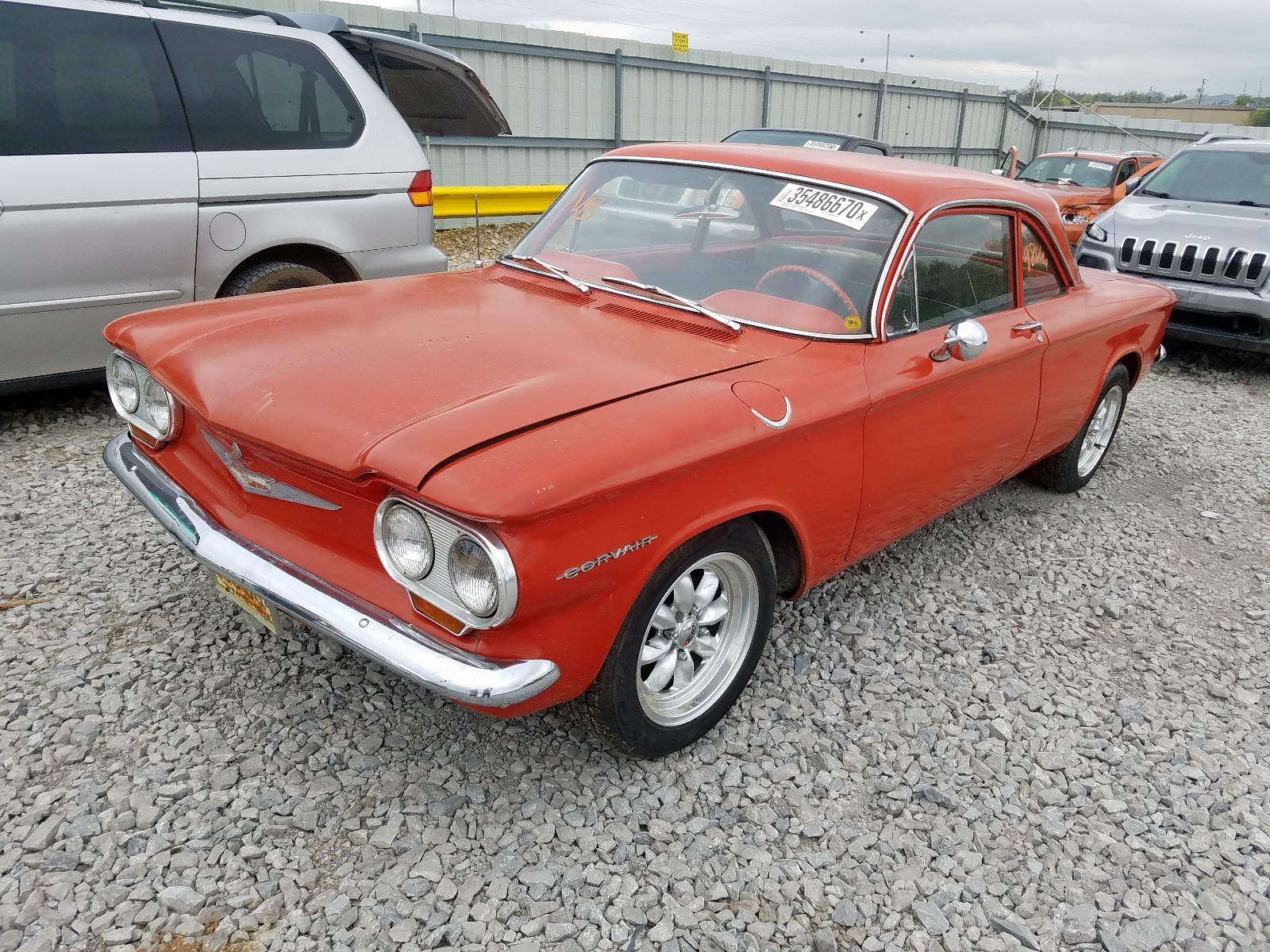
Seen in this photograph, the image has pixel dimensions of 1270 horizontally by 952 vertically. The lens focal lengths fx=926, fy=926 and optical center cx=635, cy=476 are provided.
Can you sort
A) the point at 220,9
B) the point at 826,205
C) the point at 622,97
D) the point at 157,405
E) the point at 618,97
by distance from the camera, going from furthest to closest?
the point at 622,97 < the point at 618,97 < the point at 220,9 < the point at 826,205 < the point at 157,405

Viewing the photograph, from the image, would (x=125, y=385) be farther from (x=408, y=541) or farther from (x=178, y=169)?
(x=178, y=169)

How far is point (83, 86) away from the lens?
172 inches

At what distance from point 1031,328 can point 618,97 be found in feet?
36.4


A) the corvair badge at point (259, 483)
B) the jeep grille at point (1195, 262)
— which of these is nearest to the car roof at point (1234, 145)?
the jeep grille at point (1195, 262)

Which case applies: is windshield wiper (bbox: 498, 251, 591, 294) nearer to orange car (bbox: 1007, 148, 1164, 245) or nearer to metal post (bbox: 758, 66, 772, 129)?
orange car (bbox: 1007, 148, 1164, 245)

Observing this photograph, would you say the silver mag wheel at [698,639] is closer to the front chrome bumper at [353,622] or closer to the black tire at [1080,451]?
the front chrome bumper at [353,622]

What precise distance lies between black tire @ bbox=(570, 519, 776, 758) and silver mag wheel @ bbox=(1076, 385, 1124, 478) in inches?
110

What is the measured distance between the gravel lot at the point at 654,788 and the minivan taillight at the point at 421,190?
8.06 ft

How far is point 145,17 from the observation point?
4578mm

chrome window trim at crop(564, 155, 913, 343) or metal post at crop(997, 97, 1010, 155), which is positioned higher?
metal post at crop(997, 97, 1010, 155)

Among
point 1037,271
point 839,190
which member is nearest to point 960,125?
point 1037,271

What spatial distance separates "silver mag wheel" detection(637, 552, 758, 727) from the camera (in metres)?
2.62

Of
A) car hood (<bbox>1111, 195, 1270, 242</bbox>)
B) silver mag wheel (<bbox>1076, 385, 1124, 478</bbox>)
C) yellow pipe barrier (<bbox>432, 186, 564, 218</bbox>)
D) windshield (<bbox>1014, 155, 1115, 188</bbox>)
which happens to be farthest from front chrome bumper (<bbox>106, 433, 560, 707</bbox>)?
windshield (<bbox>1014, 155, 1115, 188</bbox>)

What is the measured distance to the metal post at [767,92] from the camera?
50.8 ft
